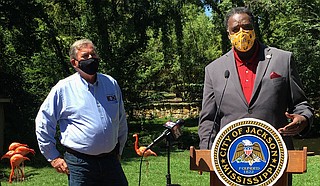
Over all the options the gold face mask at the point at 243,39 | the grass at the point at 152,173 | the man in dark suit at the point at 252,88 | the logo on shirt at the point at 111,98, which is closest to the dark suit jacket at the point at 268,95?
the man in dark suit at the point at 252,88

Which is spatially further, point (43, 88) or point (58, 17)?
point (58, 17)

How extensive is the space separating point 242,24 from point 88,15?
47.4ft

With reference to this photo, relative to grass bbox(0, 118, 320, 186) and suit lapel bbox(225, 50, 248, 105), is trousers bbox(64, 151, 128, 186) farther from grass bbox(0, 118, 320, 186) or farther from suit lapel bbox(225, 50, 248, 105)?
grass bbox(0, 118, 320, 186)

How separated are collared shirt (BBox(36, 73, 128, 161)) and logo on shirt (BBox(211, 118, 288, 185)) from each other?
48.9 inches

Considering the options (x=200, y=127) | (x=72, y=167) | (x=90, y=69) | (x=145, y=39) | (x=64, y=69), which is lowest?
(x=72, y=167)

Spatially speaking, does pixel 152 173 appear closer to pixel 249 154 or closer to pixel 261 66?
pixel 261 66

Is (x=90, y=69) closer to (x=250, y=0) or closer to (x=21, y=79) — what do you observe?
(x=21, y=79)

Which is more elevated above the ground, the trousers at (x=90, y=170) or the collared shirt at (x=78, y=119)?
the collared shirt at (x=78, y=119)

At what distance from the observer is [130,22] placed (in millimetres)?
17438

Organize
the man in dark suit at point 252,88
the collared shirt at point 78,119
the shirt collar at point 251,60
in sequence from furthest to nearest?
1. the collared shirt at point 78,119
2. the shirt collar at point 251,60
3. the man in dark suit at point 252,88

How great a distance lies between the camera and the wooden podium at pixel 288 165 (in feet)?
8.34

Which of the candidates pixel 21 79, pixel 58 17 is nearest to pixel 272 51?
pixel 21 79

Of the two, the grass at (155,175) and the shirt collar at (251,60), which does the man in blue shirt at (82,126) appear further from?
the grass at (155,175)

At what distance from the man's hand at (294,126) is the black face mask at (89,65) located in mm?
1601
